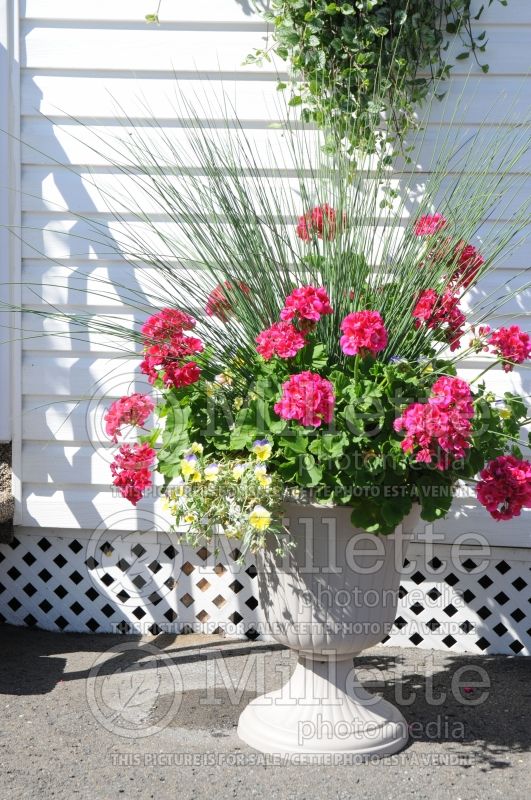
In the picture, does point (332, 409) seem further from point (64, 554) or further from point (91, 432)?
point (64, 554)

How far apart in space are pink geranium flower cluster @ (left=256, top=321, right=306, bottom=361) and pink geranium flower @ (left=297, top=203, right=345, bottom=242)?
1.34 feet

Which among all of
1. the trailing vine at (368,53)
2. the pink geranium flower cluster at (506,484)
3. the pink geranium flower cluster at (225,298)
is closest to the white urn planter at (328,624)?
the pink geranium flower cluster at (506,484)

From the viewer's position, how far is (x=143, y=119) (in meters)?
3.60

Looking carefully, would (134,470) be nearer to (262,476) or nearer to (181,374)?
(181,374)

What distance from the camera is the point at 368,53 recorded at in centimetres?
332

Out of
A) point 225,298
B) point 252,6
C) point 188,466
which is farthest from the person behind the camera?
point 252,6

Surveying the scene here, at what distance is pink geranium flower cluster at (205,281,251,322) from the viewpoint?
2.80m

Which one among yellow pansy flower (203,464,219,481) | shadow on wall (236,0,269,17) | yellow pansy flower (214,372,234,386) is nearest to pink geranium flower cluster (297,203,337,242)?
yellow pansy flower (214,372,234,386)

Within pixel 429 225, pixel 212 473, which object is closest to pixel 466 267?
pixel 429 225

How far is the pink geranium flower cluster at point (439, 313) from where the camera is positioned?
2689mm

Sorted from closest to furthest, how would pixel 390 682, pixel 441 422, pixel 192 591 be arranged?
pixel 441 422 → pixel 390 682 → pixel 192 591

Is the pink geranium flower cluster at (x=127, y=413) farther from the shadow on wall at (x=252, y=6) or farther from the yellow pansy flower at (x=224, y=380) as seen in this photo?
the shadow on wall at (x=252, y=6)

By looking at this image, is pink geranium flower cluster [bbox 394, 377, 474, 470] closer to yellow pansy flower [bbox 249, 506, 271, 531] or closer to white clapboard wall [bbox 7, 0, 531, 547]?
yellow pansy flower [bbox 249, 506, 271, 531]

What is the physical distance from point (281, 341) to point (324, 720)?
42.2 inches
